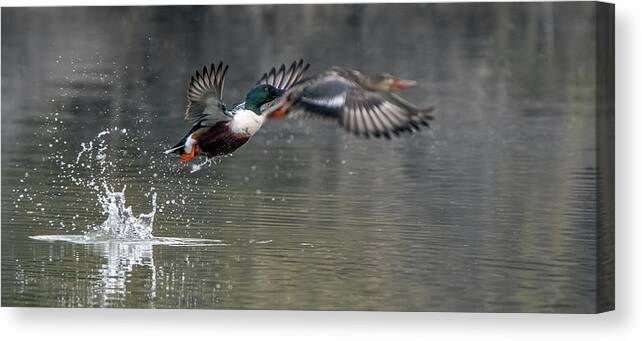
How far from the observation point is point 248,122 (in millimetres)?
8961

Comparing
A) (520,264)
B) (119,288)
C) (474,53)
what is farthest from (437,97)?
(119,288)

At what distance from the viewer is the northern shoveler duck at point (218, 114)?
891cm

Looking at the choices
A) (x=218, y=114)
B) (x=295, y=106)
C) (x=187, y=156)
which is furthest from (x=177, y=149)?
(x=295, y=106)

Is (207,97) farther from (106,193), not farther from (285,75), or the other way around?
(106,193)

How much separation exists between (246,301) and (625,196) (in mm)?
1819

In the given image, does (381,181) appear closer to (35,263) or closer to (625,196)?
(625,196)

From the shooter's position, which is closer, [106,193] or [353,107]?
[353,107]

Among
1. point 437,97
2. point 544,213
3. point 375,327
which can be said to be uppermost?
point 437,97

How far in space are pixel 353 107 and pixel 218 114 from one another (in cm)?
64

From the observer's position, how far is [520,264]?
8.74m

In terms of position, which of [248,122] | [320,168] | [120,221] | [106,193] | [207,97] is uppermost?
[207,97]

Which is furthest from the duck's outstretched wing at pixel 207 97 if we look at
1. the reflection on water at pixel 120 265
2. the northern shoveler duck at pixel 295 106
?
the reflection on water at pixel 120 265

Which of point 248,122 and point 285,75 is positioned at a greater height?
point 285,75

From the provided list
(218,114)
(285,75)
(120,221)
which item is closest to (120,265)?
(120,221)
